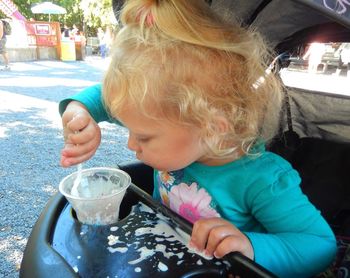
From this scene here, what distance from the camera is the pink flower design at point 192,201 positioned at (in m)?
0.80

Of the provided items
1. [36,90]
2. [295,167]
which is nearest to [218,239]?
[295,167]

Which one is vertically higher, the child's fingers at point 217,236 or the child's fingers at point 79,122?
the child's fingers at point 79,122

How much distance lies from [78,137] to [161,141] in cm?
19

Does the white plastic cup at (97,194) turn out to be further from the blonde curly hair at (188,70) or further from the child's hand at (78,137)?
the blonde curly hair at (188,70)

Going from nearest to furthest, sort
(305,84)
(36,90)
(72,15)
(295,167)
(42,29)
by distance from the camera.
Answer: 1. (295,167)
2. (305,84)
3. (36,90)
4. (42,29)
5. (72,15)

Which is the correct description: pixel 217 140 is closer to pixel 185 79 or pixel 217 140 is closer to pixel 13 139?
pixel 185 79

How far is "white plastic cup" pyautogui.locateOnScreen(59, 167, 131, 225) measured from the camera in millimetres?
724

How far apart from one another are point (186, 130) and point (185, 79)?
0.31ft

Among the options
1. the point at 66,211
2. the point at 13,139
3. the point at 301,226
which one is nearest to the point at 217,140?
the point at 301,226

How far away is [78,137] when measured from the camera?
2.58 feet

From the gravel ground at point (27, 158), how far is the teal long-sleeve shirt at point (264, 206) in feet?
1.18

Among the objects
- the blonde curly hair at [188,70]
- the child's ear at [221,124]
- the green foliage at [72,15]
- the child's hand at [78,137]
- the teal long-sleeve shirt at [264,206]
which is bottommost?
the teal long-sleeve shirt at [264,206]

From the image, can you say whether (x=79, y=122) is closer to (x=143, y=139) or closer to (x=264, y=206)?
(x=143, y=139)

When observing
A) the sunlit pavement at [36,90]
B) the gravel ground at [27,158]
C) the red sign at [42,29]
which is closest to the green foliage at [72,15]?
the red sign at [42,29]
